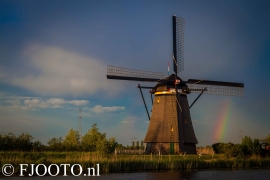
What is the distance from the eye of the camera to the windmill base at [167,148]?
129 ft

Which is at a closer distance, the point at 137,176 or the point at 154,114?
the point at 137,176

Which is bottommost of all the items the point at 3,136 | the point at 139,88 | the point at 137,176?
the point at 137,176

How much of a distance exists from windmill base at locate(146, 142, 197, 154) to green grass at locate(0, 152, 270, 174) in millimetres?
4260

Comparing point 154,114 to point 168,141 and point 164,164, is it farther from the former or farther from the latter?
point 164,164

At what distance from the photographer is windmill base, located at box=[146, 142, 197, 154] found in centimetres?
3919

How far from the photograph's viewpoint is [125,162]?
96.4 feet

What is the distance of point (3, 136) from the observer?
35344mm

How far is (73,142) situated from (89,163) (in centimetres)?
1334

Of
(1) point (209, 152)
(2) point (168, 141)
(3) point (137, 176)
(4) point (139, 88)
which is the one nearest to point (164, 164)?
(3) point (137, 176)

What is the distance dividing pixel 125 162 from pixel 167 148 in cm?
1075

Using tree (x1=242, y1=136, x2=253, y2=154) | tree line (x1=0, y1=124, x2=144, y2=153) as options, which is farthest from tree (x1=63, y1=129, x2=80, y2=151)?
tree (x1=242, y1=136, x2=253, y2=154)

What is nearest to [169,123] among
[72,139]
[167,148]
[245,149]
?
[167,148]

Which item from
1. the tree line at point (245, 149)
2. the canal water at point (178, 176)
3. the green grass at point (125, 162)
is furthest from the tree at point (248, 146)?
the canal water at point (178, 176)

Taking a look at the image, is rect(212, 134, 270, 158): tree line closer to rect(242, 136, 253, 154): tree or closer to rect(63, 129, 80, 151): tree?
rect(242, 136, 253, 154): tree
